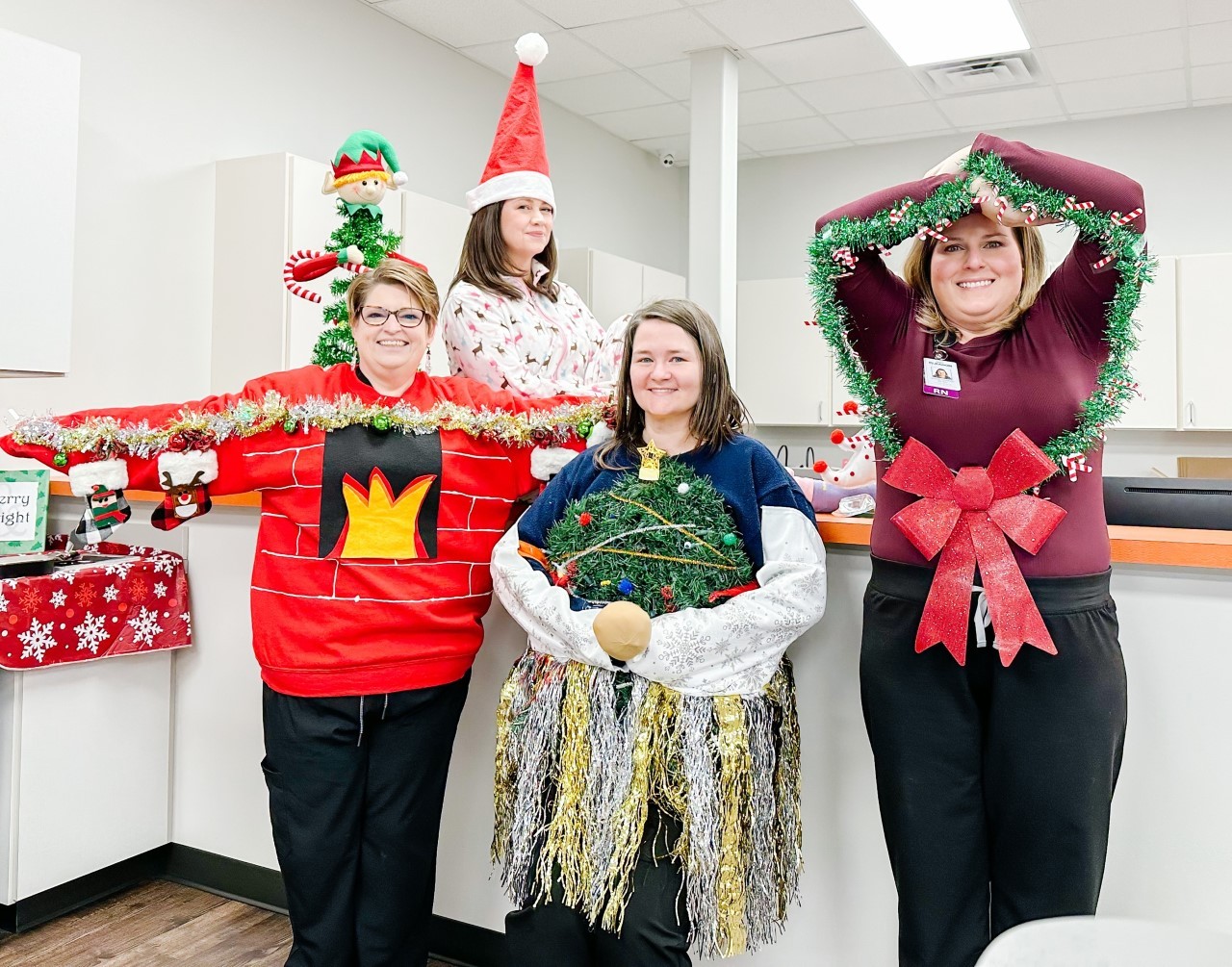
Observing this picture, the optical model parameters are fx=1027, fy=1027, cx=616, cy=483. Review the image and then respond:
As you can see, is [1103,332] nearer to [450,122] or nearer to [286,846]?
[286,846]

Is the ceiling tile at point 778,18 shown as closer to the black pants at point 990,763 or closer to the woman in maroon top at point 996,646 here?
the woman in maroon top at point 996,646

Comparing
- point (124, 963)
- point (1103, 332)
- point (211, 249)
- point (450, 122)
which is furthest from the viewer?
point (450, 122)

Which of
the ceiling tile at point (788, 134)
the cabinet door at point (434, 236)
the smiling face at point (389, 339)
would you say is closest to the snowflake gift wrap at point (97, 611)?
the smiling face at point (389, 339)

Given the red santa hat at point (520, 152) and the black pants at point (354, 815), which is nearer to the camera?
the black pants at point (354, 815)

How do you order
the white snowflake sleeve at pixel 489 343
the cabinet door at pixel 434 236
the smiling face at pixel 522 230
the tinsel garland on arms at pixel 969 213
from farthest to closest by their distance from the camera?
the cabinet door at pixel 434 236 < the smiling face at pixel 522 230 < the white snowflake sleeve at pixel 489 343 < the tinsel garland on arms at pixel 969 213

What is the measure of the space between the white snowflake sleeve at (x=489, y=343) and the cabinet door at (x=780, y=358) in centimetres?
368

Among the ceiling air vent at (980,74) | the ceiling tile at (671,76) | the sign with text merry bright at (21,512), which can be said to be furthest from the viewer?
the ceiling tile at (671,76)

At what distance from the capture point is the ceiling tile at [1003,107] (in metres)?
4.89

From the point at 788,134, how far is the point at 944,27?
5.30ft

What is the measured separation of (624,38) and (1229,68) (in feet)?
8.77

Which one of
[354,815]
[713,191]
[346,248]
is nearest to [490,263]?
[346,248]

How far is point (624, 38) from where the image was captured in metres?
4.40

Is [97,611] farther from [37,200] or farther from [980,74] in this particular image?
[980,74]

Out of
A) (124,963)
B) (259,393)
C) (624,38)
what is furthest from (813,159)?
(124,963)
